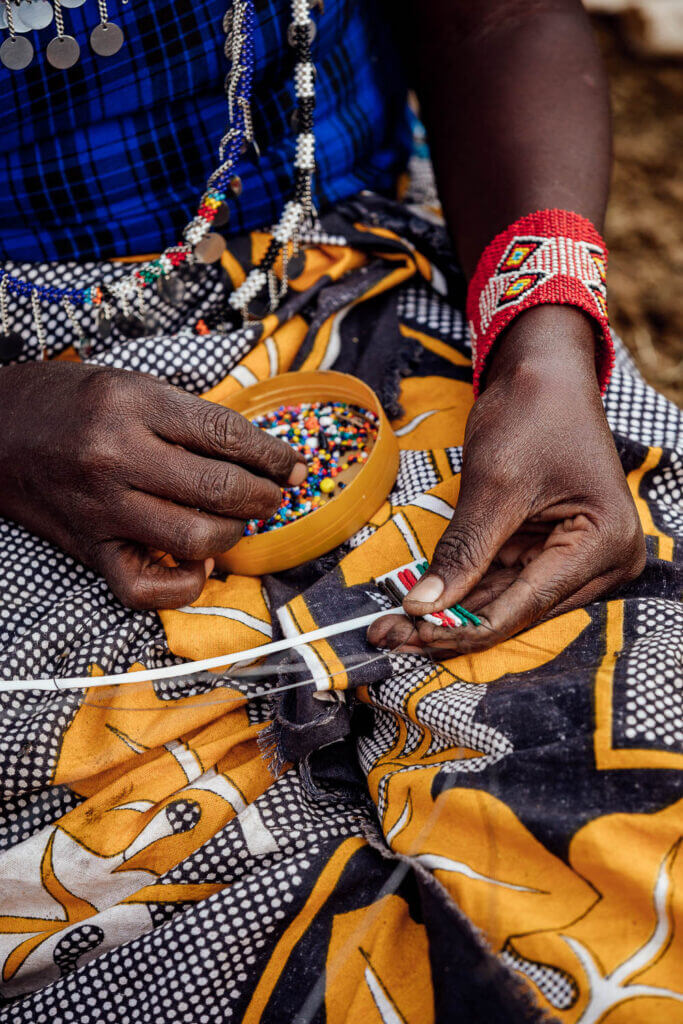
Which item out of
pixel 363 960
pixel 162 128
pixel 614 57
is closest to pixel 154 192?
pixel 162 128

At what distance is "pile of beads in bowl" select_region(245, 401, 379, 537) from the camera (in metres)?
1.17

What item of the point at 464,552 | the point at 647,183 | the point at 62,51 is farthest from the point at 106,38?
the point at 647,183

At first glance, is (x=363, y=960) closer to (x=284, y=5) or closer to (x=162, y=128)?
(x=162, y=128)

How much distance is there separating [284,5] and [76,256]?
521 millimetres

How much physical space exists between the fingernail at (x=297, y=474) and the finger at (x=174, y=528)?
0.39 feet

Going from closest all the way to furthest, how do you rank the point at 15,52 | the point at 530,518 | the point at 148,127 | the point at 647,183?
1. the point at 530,518
2. the point at 15,52
3. the point at 148,127
4. the point at 647,183

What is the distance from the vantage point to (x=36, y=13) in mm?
1098

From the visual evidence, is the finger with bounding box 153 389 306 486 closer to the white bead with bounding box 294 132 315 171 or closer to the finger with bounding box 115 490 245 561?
the finger with bounding box 115 490 245 561

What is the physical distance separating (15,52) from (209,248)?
0.38m

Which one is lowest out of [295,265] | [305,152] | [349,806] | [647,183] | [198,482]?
[349,806]

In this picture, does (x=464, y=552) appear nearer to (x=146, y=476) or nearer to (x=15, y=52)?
(x=146, y=476)

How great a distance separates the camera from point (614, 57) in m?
3.81

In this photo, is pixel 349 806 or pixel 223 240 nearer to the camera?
pixel 349 806

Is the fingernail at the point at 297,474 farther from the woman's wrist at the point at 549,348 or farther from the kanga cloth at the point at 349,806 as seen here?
the woman's wrist at the point at 549,348
